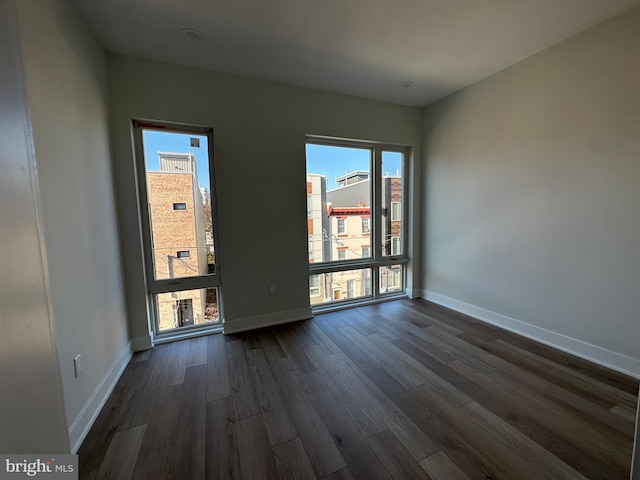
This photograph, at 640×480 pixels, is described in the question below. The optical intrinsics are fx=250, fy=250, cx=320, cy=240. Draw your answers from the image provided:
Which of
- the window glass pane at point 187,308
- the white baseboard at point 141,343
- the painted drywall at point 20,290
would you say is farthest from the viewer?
the window glass pane at point 187,308

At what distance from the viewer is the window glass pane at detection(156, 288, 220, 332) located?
104 inches

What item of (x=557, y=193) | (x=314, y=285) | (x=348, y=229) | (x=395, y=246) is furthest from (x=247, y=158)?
(x=557, y=193)

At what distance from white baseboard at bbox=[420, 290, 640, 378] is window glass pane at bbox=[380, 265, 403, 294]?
30.3 inches

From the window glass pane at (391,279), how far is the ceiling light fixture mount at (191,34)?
327 centimetres

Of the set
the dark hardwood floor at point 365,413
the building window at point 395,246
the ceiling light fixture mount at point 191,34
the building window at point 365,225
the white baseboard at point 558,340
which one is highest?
the ceiling light fixture mount at point 191,34

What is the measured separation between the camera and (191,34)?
1.98 meters

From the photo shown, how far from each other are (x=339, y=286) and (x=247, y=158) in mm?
2008

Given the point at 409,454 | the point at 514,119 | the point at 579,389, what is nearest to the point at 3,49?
the point at 409,454

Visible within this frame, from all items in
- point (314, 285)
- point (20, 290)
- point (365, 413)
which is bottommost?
point (365, 413)

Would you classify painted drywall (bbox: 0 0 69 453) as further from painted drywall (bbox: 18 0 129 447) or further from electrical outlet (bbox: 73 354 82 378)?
electrical outlet (bbox: 73 354 82 378)

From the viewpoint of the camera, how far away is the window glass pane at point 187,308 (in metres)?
2.64

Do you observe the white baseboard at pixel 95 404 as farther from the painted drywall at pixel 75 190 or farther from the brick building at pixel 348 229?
the brick building at pixel 348 229

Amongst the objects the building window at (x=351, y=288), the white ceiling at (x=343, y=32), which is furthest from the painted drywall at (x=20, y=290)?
the building window at (x=351, y=288)

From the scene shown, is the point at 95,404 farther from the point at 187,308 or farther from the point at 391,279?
the point at 391,279
